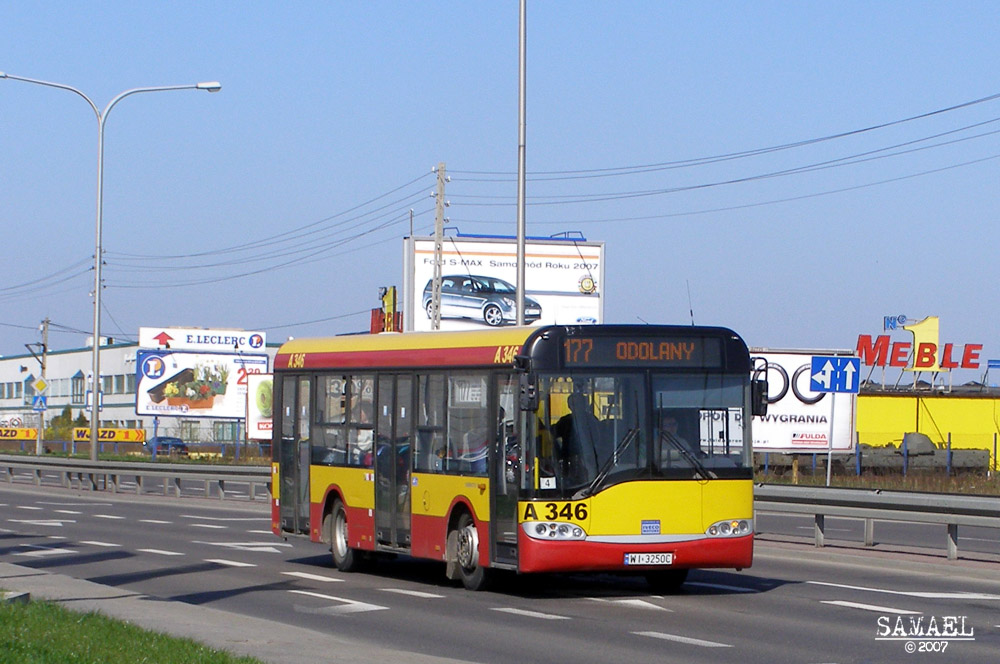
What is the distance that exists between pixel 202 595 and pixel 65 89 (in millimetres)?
28161

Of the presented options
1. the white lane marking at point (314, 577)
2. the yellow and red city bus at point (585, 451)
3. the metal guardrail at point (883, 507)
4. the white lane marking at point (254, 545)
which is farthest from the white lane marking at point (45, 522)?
the yellow and red city bus at point (585, 451)

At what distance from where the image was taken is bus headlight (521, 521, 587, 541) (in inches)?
587

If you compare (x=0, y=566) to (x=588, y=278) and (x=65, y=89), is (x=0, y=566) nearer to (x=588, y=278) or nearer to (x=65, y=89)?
(x=65, y=89)

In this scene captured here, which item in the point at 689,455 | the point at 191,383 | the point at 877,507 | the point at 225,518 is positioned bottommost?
the point at 225,518

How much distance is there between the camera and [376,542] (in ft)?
59.5

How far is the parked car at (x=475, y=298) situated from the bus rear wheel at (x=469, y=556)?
3979 cm

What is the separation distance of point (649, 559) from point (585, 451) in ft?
4.11

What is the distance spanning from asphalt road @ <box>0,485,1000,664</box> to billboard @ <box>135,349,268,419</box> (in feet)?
170

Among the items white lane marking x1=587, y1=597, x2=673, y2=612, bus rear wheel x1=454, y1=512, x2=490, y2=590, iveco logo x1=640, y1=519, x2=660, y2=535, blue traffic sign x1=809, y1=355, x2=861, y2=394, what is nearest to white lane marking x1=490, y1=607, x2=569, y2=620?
white lane marking x1=587, y1=597, x2=673, y2=612

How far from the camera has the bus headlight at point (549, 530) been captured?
1491cm

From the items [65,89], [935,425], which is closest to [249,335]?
[935,425]

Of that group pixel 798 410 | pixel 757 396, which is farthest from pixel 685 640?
pixel 798 410

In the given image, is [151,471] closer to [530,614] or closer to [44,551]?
Result: [44,551]

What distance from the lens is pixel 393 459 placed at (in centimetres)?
1778
